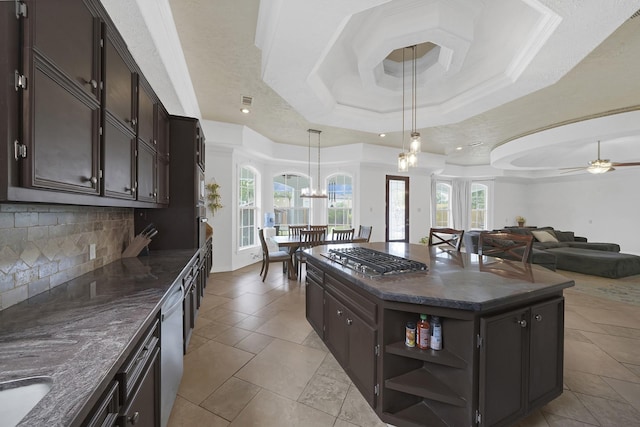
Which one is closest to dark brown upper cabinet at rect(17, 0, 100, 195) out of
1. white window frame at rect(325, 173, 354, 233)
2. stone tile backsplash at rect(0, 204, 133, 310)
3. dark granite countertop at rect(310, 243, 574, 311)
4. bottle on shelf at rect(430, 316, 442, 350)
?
stone tile backsplash at rect(0, 204, 133, 310)

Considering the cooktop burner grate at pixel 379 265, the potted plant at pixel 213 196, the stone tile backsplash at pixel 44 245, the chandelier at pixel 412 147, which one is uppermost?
the chandelier at pixel 412 147

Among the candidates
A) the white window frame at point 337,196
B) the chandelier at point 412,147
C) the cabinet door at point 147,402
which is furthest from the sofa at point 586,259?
the cabinet door at point 147,402

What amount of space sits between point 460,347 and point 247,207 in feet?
17.0

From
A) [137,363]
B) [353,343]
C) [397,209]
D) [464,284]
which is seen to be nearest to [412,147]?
[464,284]

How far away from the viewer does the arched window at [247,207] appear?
5.70 m

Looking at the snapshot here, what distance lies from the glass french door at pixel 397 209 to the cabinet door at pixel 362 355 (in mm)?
5514

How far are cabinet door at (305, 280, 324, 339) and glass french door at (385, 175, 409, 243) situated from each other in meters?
4.79

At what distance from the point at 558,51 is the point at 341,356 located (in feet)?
10.2

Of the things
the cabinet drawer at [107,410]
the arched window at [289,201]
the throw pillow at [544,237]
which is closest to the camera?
the cabinet drawer at [107,410]

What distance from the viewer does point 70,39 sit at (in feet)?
3.72

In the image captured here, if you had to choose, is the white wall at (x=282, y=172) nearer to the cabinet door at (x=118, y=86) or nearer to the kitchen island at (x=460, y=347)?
the cabinet door at (x=118, y=86)

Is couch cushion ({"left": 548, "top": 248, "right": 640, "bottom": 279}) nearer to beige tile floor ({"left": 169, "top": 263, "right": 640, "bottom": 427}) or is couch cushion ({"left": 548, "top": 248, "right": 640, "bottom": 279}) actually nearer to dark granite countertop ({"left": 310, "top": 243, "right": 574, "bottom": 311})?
beige tile floor ({"left": 169, "top": 263, "right": 640, "bottom": 427})

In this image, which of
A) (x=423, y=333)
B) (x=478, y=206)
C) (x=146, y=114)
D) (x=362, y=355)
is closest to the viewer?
(x=423, y=333)

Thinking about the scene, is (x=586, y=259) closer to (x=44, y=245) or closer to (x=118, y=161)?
(x=118, y=161)
